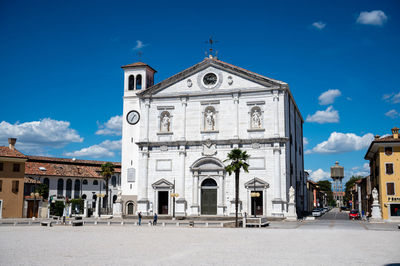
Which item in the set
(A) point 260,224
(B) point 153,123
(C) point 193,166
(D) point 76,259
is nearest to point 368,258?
(D) point 76,259

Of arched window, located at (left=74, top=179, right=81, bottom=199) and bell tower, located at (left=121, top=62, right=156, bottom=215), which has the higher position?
bell tower, located at (left=121, top=62, right=156, bottom=215)

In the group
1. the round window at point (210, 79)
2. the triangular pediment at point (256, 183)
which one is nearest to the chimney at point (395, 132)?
the triangular pediment at point (256, 183)

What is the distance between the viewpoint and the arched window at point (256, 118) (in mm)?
47516

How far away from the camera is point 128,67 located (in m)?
54.8

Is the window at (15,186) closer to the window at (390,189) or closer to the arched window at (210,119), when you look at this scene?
the arched window at (210,119)

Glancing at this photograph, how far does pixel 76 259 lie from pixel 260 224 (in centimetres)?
→ 2199

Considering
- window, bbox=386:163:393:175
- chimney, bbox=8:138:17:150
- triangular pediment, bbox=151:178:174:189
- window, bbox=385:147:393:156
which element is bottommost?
triangular pediment, bbox=151:178:174:189

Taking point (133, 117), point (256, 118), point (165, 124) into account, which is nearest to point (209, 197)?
point (165, 124)

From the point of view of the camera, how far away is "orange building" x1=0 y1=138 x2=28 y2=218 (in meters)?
48.3

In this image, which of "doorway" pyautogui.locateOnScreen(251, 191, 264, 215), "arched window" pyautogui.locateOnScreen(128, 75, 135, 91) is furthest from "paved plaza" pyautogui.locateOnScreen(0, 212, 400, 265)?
"arched window" pyautogui.locateOnScreen(128, 75, 135, 91)

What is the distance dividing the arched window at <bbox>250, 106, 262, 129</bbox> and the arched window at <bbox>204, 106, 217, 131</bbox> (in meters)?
4.55

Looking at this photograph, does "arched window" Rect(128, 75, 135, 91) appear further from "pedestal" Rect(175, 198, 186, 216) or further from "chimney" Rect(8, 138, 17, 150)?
"pedestal" Rect(175, 198, 186, 216)

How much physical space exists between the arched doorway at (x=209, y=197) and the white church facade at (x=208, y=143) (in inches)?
4.6

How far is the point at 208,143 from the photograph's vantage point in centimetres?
4847
